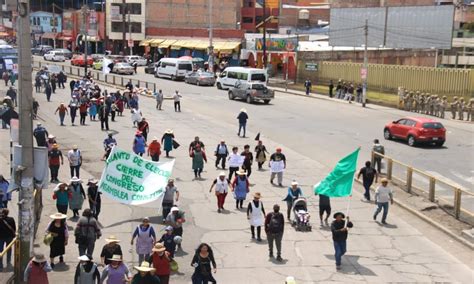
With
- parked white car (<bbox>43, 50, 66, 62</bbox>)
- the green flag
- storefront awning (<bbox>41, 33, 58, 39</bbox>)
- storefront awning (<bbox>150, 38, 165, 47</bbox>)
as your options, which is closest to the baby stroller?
the green flag

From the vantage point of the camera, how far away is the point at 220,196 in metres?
18.8

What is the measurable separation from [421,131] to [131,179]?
63.1ft

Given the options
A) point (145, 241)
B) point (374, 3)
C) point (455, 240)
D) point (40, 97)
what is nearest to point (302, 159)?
point (455, 240)

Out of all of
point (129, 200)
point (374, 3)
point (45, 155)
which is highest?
point (374, 3)

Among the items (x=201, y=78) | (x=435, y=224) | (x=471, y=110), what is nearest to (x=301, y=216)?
(x=435, y=224)

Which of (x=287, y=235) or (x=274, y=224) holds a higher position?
(x=274, y=224)

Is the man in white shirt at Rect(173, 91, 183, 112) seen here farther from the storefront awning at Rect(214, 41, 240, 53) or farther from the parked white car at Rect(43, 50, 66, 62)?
the parked white car at Rect(43, 50, 66, 62)

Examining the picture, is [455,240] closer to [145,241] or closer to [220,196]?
[220,196]

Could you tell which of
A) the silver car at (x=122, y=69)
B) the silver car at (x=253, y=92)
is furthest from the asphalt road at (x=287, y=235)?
the silver car at (x=122, y=69)

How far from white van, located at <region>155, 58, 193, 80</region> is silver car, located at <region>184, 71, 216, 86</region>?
92.4 inches

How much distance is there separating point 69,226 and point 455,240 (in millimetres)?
9733

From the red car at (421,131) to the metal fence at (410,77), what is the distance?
19.1 m

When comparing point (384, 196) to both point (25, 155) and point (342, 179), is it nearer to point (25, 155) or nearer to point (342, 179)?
point (342, 179)

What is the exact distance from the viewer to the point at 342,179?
56.1ft
